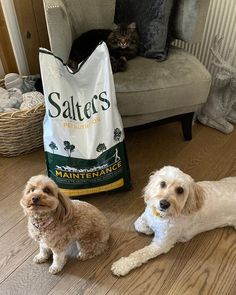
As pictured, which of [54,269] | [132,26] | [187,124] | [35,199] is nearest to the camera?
[35,199]

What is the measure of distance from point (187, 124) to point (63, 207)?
105 centimetres

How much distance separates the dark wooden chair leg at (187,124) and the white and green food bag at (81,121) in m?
0.57

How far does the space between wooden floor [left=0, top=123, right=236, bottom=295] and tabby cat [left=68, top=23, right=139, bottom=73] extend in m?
0.61

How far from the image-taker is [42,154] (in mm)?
1783

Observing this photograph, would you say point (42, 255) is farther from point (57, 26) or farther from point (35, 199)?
point (57, 26)

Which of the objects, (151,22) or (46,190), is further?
(151,22)

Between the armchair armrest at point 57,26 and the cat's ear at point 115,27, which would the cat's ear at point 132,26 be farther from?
the armchair armrest at point 57,26

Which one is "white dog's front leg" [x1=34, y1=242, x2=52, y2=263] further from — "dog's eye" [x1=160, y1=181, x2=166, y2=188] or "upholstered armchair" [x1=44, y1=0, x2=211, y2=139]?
"upholstered armchair" [x1=44, y1=0, x2=211, y2=139]

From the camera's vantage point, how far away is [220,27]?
1896 mm

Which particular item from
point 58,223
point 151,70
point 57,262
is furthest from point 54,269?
point 151,70

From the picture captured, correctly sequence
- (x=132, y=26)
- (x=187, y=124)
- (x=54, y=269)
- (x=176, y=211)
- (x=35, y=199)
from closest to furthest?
(x=35, y=199), (x=176, y=211), (x=54, y=269), (x=132, y=26), (x=187, y=124)

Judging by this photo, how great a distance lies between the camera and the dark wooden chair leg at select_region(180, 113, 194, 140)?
1771mm

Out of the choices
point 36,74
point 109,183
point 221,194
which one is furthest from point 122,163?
point 36,74

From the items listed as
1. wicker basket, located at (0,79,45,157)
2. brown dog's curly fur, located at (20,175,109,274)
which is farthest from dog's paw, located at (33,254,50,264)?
wicker basket, located at (0,79,45,157)
